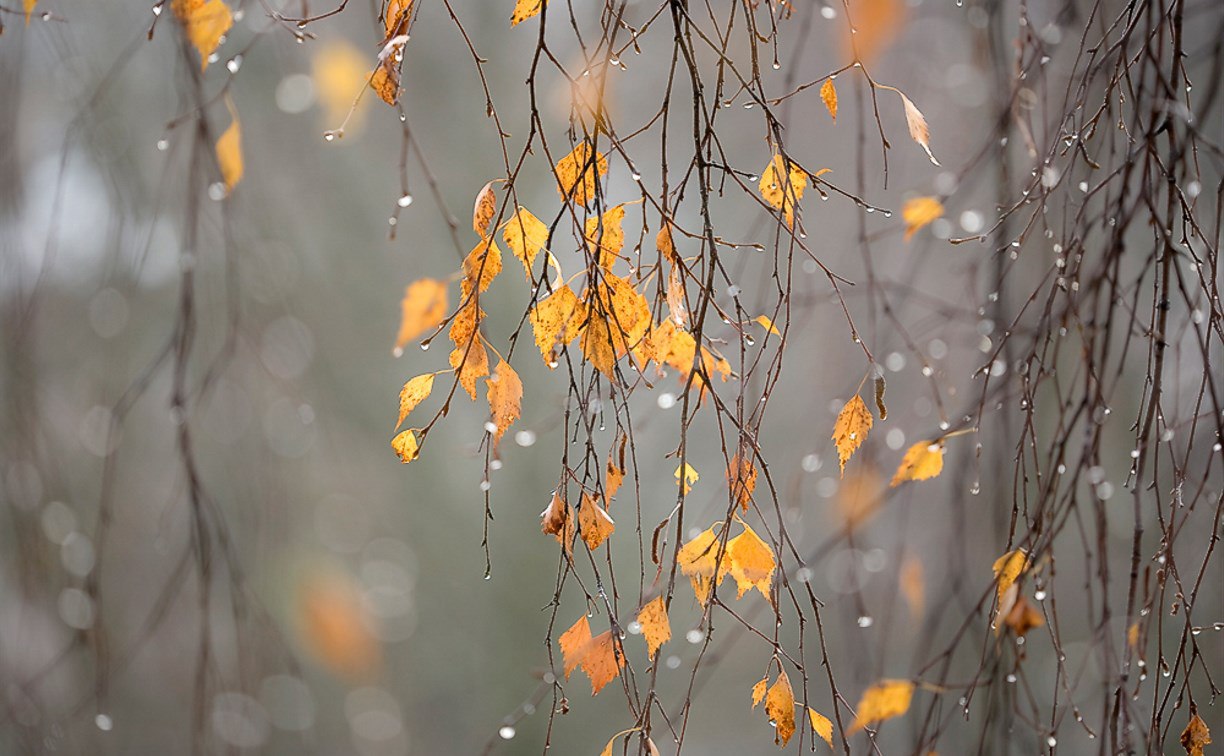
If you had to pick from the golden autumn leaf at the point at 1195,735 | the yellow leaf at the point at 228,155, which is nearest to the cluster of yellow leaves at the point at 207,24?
the yellow leaf at the point at 228,155

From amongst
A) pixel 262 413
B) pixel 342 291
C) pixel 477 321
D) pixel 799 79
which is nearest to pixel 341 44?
pixel 342 291

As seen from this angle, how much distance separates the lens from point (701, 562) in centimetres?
60

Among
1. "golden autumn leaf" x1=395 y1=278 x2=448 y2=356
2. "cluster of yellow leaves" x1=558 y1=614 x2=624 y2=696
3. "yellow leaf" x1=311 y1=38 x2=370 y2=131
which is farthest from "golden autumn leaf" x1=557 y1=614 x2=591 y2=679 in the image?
"yellow leaf" x1=311 y1=38 x2=370 y2=131

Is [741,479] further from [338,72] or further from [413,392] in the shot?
[338,72]

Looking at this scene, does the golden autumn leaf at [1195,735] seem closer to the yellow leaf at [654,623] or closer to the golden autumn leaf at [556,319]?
the yellow leaf at [654,623]

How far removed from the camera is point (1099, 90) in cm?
135

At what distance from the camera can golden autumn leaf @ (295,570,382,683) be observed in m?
1.80

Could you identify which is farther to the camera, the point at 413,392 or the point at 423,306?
the point at 413,392

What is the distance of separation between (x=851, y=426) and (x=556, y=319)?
203 mm

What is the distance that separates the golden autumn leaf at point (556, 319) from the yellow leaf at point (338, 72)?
1.21m

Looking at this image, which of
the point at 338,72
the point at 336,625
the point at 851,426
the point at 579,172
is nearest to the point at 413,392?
the point at 579,172

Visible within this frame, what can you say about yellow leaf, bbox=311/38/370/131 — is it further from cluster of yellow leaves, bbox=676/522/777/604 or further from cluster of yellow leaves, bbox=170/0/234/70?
cluster of yellow leaves, bbox=676/522/777/604

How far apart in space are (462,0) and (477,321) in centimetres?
148

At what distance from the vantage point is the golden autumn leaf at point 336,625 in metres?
1.80
